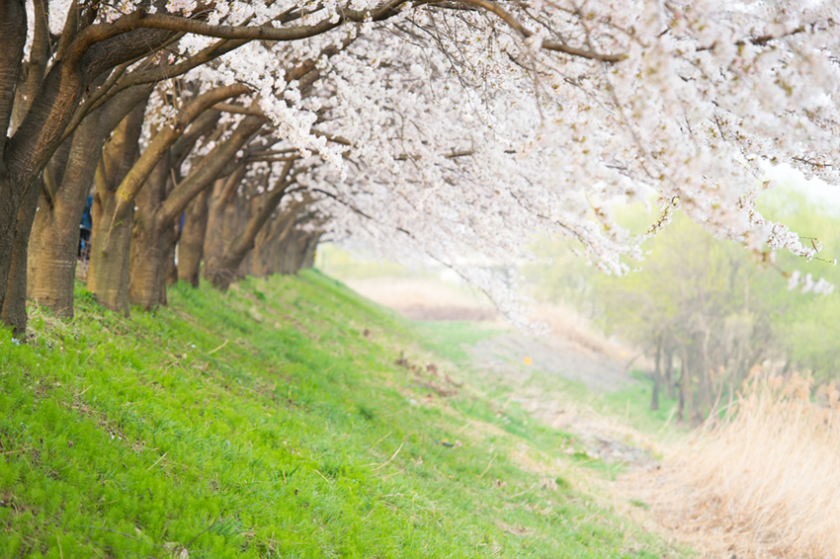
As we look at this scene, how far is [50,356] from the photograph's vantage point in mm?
4734

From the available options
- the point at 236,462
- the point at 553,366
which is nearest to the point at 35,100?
the point at 236,462

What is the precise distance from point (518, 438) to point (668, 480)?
8.77ft

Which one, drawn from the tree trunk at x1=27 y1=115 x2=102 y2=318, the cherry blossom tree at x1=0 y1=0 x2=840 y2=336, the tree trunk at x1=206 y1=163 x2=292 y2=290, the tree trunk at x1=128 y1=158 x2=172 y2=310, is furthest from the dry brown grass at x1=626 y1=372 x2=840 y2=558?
the tree trunk at x1=206 y1=163 x2=292 y2=290

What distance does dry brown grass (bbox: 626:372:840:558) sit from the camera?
7.29 metres

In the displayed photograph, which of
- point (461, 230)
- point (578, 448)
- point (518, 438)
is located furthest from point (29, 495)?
point (578, 448)

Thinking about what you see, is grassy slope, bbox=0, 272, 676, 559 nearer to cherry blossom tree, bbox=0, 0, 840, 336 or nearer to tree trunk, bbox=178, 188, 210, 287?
tree trunk, bbox=178, 188, 210, 287

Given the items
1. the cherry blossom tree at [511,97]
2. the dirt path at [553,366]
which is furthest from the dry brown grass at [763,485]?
the cherry blossom tree at [511,97]

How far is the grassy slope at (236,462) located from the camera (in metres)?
3.41

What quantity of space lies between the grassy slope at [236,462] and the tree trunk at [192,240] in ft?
2.82

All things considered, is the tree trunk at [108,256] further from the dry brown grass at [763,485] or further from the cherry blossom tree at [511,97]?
the dry brown grass at [763,485]

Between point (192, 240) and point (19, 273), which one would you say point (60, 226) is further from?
point (192, 240)

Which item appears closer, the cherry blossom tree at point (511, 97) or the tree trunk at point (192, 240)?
the cherry blossom tree at point (511, 97)

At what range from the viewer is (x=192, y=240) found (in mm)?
10648

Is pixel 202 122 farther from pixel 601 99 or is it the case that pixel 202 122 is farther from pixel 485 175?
pixel 601 99
